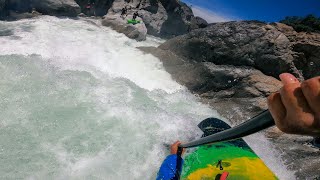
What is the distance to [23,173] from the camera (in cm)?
455

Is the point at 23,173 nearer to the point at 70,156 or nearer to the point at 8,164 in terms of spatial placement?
the point at 8,164

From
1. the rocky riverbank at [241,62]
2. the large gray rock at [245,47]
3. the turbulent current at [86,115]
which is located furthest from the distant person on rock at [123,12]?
the large gray rock at [245,47]

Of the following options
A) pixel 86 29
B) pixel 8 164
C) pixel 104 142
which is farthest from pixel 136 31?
pixel 8 164

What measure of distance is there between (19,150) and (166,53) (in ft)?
25.3

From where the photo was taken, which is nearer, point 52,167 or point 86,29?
point 52,167

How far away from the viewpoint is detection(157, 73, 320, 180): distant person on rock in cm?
81

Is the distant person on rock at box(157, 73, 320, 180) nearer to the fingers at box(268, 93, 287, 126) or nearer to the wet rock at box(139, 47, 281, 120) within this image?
the fingers at box(268, 93, 287, 126)

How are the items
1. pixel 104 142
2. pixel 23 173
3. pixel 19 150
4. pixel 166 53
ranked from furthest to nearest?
pixel 166 53 < pixel 104 142 < pixel 19 150 < pixel 23 173

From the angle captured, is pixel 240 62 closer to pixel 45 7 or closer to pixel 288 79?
pixel 288 79

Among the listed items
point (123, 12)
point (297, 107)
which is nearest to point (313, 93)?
point (297, 107)

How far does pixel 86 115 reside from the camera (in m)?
6.45

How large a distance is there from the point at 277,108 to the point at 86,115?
5.93 meters

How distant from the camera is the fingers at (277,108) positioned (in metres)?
0.91

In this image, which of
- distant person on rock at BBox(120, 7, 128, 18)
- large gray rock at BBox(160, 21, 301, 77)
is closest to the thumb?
large gray rock at BBox(160, 21, 301, 77)
